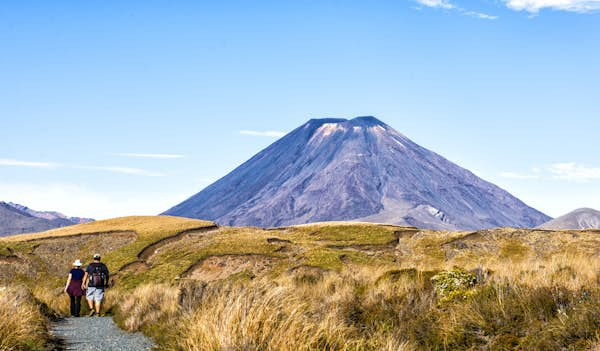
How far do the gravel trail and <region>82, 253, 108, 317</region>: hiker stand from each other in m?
2.23

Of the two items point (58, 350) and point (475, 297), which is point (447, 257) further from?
point (58, 350)

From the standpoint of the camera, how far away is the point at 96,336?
1585cm

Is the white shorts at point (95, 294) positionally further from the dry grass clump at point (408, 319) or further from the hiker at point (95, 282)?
the dry grass clump at point (408, 319)

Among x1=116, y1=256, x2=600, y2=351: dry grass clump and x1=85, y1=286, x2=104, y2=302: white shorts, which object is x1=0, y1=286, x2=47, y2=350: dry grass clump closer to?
x1=116, y1=256, x2=600, y2=351: dry grass clump

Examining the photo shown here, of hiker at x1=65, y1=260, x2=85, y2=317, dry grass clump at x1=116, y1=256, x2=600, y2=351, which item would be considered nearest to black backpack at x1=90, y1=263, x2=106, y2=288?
hiker at x1=65, y1=260, x2=85, y2=317

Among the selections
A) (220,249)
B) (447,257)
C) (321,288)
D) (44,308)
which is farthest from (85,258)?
(321,288)

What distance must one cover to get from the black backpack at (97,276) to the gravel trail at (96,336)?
2.23 m

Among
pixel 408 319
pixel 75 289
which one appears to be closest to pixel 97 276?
pixel 75 289

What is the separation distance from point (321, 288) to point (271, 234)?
38.0m

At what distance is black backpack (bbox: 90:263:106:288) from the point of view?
22516mm

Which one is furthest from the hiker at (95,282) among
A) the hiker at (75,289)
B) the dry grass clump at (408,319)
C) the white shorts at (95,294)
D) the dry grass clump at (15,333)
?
the dry grass clump at (15,333)

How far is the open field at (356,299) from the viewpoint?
9.33 m

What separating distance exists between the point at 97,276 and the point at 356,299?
11.8 m

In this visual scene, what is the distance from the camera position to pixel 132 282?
41219 millimetres
